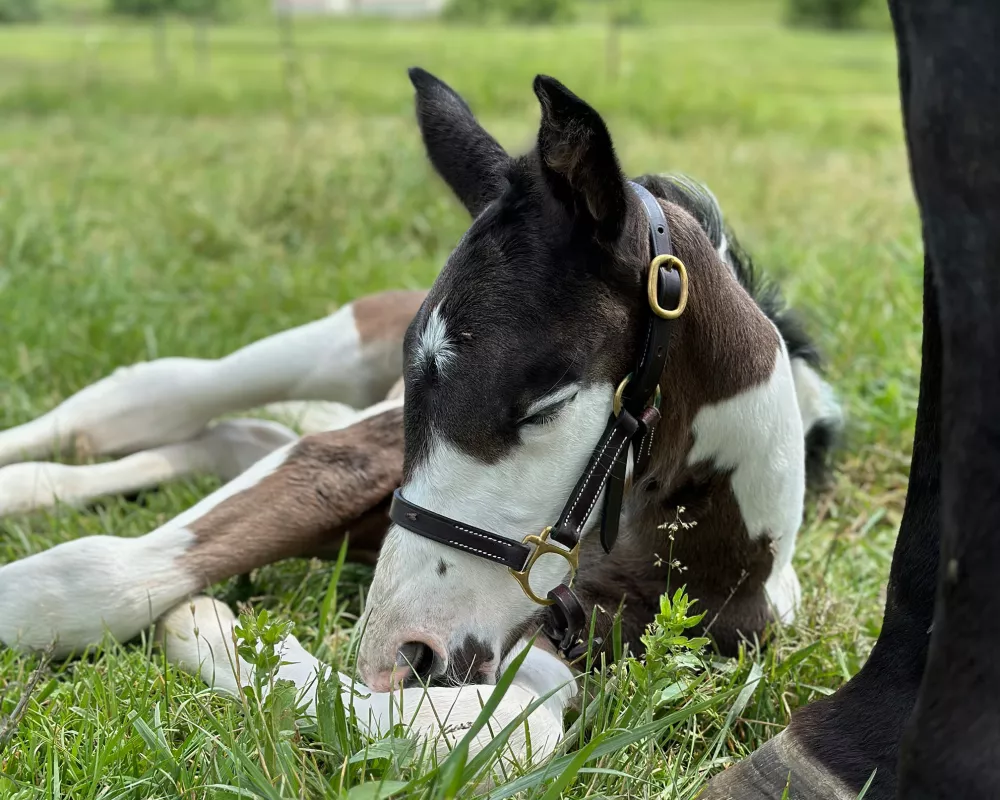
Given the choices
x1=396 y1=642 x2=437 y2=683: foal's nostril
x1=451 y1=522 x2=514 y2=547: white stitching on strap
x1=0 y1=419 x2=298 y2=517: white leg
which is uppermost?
x1=451 y1=522 x2=514 y2=547: white stitching on strap

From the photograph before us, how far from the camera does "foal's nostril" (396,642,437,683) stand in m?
2.18

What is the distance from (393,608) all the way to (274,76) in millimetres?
14951

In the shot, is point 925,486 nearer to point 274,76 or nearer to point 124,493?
point 124,493

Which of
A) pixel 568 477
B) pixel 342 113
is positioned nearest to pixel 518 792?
pixel 568 477

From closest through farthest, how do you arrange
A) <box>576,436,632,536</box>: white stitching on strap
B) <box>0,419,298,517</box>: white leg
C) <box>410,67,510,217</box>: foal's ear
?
<box>576,436,632,536</box>: white stitching on strap < <box>410,67,510,217</box>: foal's ear < <box>0,419,298,517</box>: white leg

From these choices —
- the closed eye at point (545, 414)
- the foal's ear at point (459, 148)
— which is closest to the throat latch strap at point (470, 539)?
the closed eye at point (545, 414)

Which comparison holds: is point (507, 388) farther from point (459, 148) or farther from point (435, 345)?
point (459, 148)

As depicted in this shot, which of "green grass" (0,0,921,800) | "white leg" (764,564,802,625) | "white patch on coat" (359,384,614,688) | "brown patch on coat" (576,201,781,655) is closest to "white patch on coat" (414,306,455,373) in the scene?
"white patch on coat" (359,384,614,688)

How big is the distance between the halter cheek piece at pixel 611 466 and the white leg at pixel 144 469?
177cm

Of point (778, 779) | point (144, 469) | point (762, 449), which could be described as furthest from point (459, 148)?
point (144, 469)

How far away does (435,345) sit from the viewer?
2203mm

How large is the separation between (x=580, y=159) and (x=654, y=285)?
0.95 ft

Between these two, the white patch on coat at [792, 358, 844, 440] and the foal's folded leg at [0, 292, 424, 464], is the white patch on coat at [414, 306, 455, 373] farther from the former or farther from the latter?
the foal's folded leg at [0, 292, 424, 464]

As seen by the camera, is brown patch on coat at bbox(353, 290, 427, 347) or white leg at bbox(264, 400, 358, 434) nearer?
brown patch on coat at bbox(353, 290, 427, 347)
